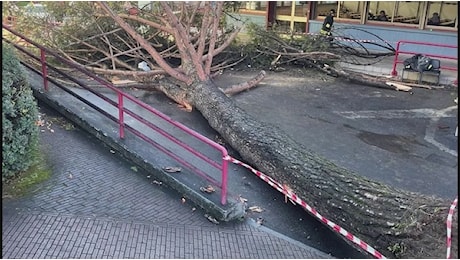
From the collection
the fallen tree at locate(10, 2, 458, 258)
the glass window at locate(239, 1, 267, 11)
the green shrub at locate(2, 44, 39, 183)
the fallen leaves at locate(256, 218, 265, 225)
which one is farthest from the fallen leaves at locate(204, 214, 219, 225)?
the glass window at locate(239, 1, 267, 11)

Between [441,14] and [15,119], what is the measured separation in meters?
14.1

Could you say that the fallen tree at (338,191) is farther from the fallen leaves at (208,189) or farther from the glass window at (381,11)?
the glass window at (381,11)

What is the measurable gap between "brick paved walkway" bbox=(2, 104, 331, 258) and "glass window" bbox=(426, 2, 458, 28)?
41.7 feet

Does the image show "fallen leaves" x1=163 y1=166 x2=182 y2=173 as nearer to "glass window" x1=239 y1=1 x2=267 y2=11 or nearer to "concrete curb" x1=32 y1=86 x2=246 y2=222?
"concrete curb" x1=32 y1=86 x2=246 y2=222

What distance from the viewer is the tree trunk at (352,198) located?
379 centimetres

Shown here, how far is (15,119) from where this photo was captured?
14.8ft

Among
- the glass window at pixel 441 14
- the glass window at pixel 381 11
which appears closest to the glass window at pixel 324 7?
the glass window at pixel 381 11

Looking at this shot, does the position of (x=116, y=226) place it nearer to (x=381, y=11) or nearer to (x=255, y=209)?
(x=255, y=209)

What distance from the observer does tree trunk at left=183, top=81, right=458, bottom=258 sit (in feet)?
12.4

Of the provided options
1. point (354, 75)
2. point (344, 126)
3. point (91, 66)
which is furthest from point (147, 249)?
point (354, 75)

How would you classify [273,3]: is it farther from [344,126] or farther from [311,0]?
[344,126]

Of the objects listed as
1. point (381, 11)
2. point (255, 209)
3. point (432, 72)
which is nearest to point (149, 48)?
point (255, 209)

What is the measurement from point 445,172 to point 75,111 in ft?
18.5

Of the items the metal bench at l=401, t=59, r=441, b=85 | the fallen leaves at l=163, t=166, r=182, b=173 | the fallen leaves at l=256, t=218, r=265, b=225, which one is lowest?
the fallen leaves at l=256, t=218, r=265, b=225
